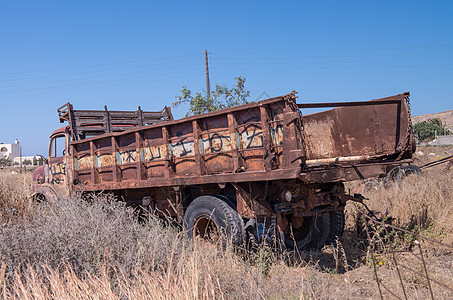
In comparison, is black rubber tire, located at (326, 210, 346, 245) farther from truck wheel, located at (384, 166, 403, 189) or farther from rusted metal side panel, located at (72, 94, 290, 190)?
truck wheel, located at (384, 166, 403, 189)

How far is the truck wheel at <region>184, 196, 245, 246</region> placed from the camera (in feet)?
17.2

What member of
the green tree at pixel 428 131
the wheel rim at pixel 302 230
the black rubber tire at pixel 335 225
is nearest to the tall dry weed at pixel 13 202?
the wheel rim at pixel 302 230

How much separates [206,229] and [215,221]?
26 centimetres

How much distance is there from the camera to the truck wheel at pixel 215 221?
17.2ft

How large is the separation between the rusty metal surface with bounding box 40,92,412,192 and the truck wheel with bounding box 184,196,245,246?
23cm

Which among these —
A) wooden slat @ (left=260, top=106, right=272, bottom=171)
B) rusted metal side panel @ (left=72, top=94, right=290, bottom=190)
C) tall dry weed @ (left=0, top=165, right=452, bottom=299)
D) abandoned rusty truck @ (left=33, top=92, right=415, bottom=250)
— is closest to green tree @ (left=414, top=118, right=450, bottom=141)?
abandoned rusty truck @ (left=33, top=92, right=415, bottom=250)

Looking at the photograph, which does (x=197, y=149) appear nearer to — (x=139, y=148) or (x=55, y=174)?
(x=139, y=148)

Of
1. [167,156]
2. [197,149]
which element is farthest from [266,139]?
[167,156]

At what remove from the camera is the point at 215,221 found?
5.45 metres

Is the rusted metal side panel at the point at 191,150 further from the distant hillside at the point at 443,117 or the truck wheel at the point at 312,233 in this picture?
the distant hillside at the point at 443,117

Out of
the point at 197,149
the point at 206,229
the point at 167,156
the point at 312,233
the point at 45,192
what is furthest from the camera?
the point at 45,192

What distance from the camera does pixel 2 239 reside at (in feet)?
13.3

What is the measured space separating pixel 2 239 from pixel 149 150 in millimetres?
3054

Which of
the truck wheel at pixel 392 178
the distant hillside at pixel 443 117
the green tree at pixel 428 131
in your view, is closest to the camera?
the truck wheel at pixel 392 178
